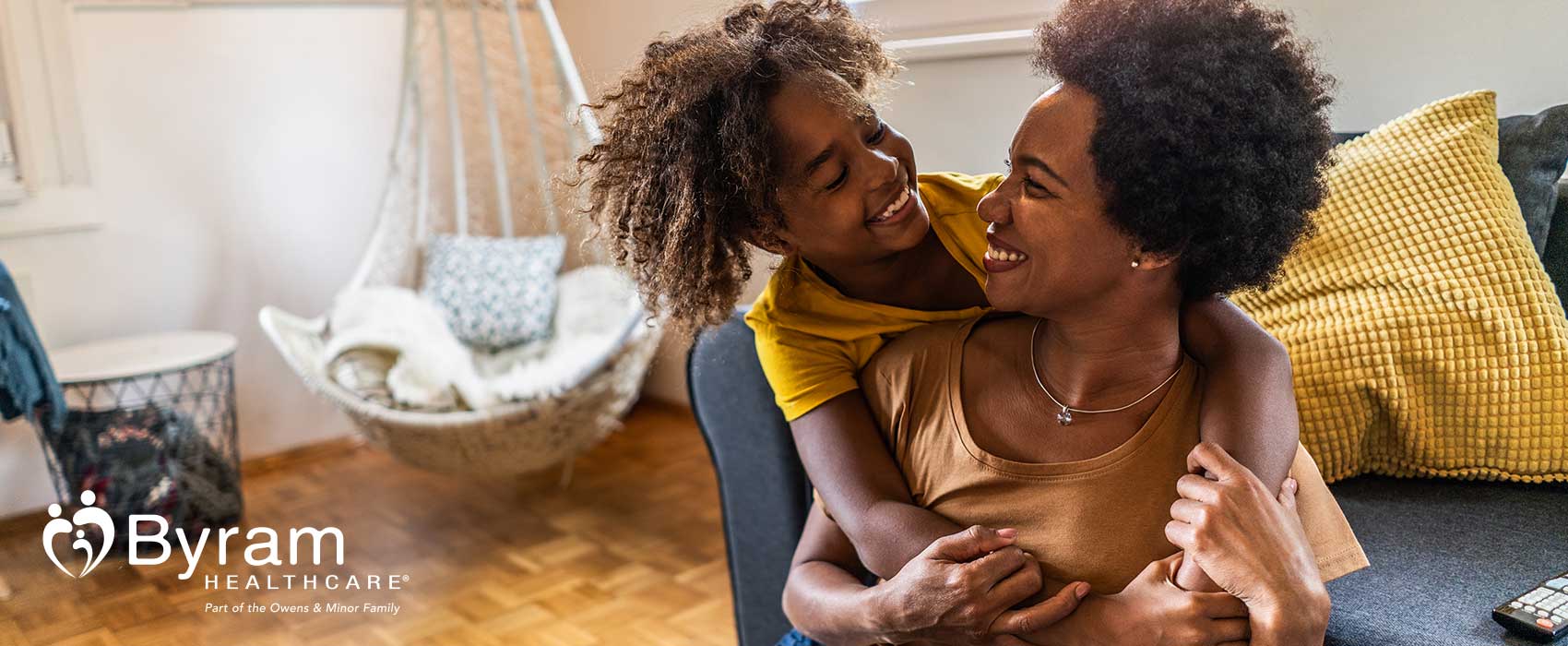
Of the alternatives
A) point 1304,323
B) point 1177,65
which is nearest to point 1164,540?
point 1177,65

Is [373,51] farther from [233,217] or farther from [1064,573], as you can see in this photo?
[1064,573]

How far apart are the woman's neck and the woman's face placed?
4cm

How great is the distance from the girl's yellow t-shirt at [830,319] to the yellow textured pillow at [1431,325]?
0.36 meters

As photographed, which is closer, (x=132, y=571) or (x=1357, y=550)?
(x=1357, y=550)

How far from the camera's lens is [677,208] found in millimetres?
1255

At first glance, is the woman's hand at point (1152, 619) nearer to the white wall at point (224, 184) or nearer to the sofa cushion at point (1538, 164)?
the sofa cushion at point (1538, 164)

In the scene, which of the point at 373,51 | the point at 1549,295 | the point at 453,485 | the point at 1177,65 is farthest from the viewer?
the point at 373,51

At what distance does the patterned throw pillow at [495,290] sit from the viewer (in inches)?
125

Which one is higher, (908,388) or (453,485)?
(908,388)

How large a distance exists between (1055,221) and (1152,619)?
0.32 metres

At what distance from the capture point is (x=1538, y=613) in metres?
1.07

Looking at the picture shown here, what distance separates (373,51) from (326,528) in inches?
54.2

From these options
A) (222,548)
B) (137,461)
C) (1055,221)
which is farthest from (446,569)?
(1055,221)

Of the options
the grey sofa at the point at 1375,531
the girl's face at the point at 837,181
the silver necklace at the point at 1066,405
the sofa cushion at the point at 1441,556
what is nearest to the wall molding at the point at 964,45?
the grey sofa at the point at 1375,531
